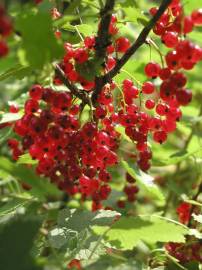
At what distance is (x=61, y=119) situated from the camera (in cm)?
210

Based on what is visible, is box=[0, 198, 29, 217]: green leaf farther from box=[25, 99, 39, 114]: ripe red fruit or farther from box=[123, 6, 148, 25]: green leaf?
box=[123, 6, 148, 25]: green leaf

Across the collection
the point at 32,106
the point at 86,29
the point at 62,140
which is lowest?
the point at 62,140

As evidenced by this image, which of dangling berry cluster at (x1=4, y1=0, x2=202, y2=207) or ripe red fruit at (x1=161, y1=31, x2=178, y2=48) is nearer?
dangling berry cluster at (x1=4, y1=0, x2=202, y2=207)

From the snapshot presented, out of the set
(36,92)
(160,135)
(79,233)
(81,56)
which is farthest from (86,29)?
(79,233)

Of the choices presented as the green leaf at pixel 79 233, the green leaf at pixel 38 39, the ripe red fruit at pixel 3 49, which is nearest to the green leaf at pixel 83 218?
the green leaf at pixel 79 233

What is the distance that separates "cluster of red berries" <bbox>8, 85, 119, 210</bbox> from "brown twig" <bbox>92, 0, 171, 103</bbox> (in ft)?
0.58

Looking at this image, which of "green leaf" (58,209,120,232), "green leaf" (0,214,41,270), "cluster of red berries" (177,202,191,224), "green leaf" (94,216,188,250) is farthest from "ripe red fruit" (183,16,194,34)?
"cluster of red berries" (177,202,191,224)

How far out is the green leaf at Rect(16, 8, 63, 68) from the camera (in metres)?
1.83

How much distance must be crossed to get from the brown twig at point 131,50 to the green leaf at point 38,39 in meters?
0.37

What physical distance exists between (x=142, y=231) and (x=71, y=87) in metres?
0.70

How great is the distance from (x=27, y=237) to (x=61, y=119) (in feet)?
1.83

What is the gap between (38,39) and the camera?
187cm

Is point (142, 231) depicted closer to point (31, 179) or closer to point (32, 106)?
point (31, 179)

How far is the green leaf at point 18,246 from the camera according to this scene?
1705 mm
